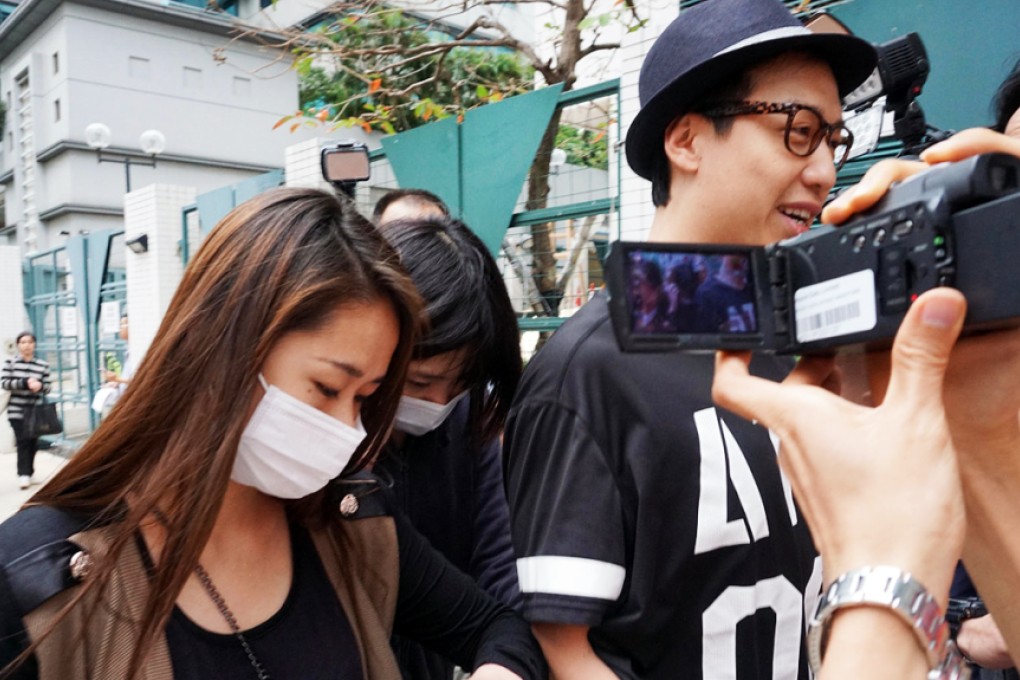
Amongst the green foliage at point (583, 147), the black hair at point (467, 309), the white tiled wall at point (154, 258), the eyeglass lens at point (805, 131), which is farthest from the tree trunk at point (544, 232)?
the white tiled wall at point (154, 258)

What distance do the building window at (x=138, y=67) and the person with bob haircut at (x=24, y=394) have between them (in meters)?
14.2

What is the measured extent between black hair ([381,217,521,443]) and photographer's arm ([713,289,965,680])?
108cm

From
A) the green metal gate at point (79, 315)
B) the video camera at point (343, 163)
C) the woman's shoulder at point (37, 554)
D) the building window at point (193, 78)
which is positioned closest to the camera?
the woman's shoulder at point (37, 554)

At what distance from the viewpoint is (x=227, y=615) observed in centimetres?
122

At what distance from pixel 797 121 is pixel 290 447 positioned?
0.97m

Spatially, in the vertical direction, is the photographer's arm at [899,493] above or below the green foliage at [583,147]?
below

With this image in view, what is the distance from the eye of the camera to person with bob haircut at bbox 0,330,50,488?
7434 mm

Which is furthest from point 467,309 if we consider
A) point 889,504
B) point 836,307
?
point 889,504

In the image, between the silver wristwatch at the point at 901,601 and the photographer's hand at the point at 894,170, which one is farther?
the photographer's hand at the point at 894,170

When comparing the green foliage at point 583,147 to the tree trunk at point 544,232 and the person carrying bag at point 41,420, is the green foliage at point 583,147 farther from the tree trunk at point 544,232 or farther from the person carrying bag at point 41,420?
the person carrying bag at point 41,420

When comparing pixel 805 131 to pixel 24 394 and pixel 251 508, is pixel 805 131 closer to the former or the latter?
pixel 251 508

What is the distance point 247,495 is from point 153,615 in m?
0.30

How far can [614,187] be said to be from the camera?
4074 mm

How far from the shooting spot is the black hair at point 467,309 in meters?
1.74
